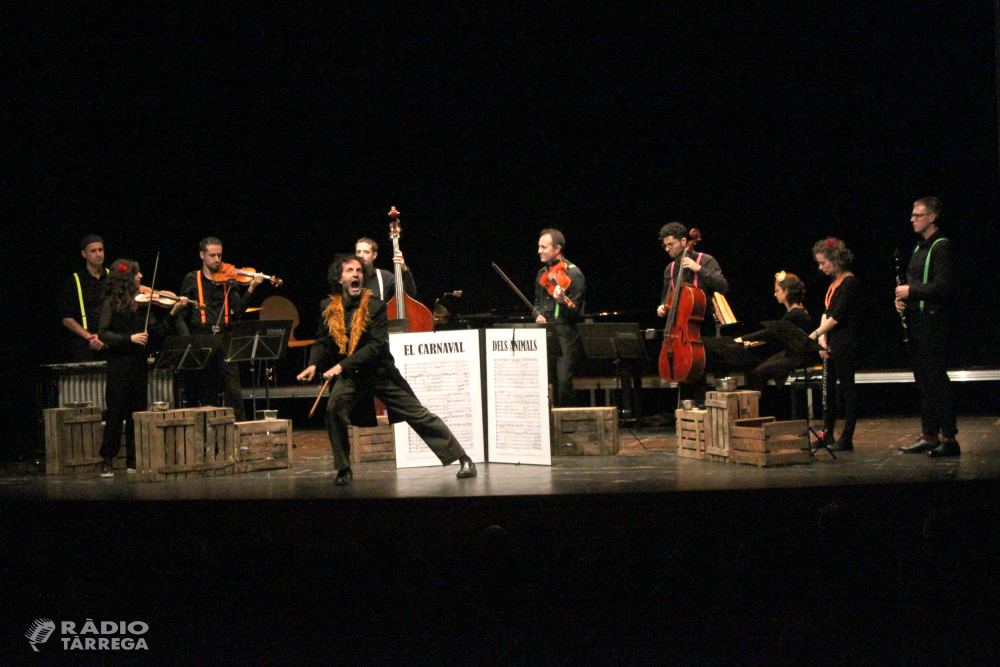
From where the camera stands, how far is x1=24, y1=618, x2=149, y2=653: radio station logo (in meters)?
5.26

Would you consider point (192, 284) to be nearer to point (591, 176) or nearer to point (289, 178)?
point (289, 178)

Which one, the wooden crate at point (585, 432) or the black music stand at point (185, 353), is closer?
the black music stand at point (185, 353)

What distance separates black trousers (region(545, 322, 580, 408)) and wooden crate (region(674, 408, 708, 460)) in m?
1.21

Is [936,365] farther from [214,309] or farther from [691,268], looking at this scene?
[214,309]

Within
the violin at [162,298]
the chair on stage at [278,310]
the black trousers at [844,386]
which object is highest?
the chair on stage at [278,310]

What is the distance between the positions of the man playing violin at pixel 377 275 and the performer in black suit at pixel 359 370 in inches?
56.5

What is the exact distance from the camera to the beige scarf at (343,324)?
21.1ft

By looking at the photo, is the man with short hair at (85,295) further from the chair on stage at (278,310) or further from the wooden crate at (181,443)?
the chair on stage at (278,310)

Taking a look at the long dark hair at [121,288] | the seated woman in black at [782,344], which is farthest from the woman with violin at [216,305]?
the seated woman in black at [782,344]

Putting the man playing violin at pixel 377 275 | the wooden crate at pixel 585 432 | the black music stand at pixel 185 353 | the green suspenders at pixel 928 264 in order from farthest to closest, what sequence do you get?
1. the man playing violin at pixel 377 275
2. the wooden crate at pixel 585 432
3. the black music stand at pixel 185 353
4. the green suspenders at pixel 928 264

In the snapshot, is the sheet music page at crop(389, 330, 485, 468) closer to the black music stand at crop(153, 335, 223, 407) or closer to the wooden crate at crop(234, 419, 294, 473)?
the wooden crate at crop(234, 419, 294, 473)

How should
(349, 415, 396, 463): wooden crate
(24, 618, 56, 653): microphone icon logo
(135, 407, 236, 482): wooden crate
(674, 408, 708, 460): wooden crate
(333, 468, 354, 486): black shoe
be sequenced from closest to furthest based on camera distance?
1. (24, 618, 56, 653): microphone icon logo
2. (333, 468, 354, 486): black shoe
3. (135, 407, 236, 482): wooden crate
4. (674, 408, 708, 460): wooden crate
5. (349, 415, 396, 463): wooden crate

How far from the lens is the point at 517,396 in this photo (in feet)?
23.7

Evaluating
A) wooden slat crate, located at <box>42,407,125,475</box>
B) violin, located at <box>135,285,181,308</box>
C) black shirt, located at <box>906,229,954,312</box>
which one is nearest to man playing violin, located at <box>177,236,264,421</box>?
violin, located at <box>135,285,181,308</box>
